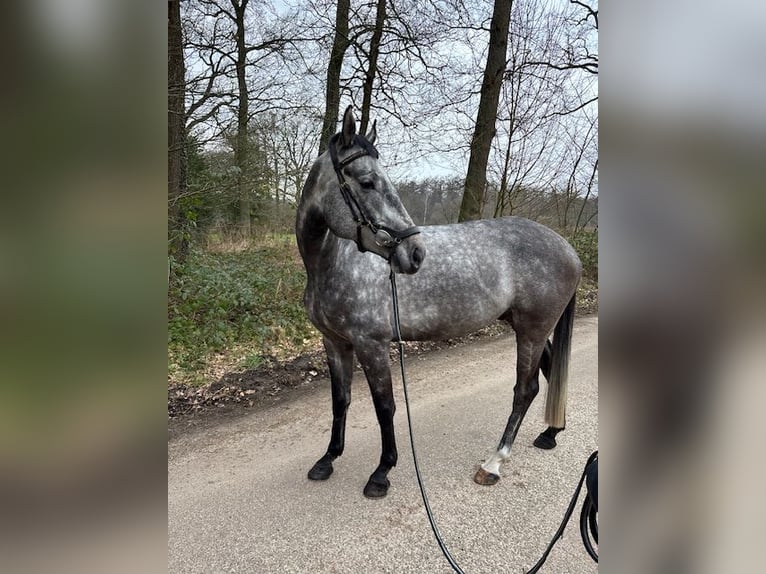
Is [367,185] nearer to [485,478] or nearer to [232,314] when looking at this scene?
[485,478]

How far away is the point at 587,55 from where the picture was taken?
880cm

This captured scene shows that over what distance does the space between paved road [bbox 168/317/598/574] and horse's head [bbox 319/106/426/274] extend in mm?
1311

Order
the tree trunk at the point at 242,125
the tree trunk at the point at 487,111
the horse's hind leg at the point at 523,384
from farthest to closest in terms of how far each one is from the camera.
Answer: the tree trunk at the point at 487,111
the tree trunk at the point at 242,125
the horse's hind leg at the point at 523,384

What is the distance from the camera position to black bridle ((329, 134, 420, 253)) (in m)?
2.14

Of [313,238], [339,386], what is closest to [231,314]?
[339,386]

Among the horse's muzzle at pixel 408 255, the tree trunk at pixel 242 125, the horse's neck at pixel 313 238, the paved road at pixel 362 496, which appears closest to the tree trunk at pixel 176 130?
the tree trunk at pixel 242 125

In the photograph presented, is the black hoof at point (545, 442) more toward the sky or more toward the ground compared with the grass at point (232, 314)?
more toward the ground

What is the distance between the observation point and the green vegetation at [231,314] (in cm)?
462

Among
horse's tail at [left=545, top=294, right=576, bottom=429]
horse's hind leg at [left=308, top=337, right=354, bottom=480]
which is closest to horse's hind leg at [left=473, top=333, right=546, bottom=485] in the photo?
horse's tail at [left=545, top=294, right=576, bottom=429]

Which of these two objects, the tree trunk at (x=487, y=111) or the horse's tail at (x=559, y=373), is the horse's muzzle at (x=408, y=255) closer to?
the horse's tail at (x=559, y=373)

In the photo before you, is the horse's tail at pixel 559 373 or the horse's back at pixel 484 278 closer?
the horse's back at pixel 484 278

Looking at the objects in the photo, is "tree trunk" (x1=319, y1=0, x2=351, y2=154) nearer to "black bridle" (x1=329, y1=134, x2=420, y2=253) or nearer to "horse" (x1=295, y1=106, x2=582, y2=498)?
"horse" (x1=295, y1=106, x2=582, y2=498)

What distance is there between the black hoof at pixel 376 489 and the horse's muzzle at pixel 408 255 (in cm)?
124
